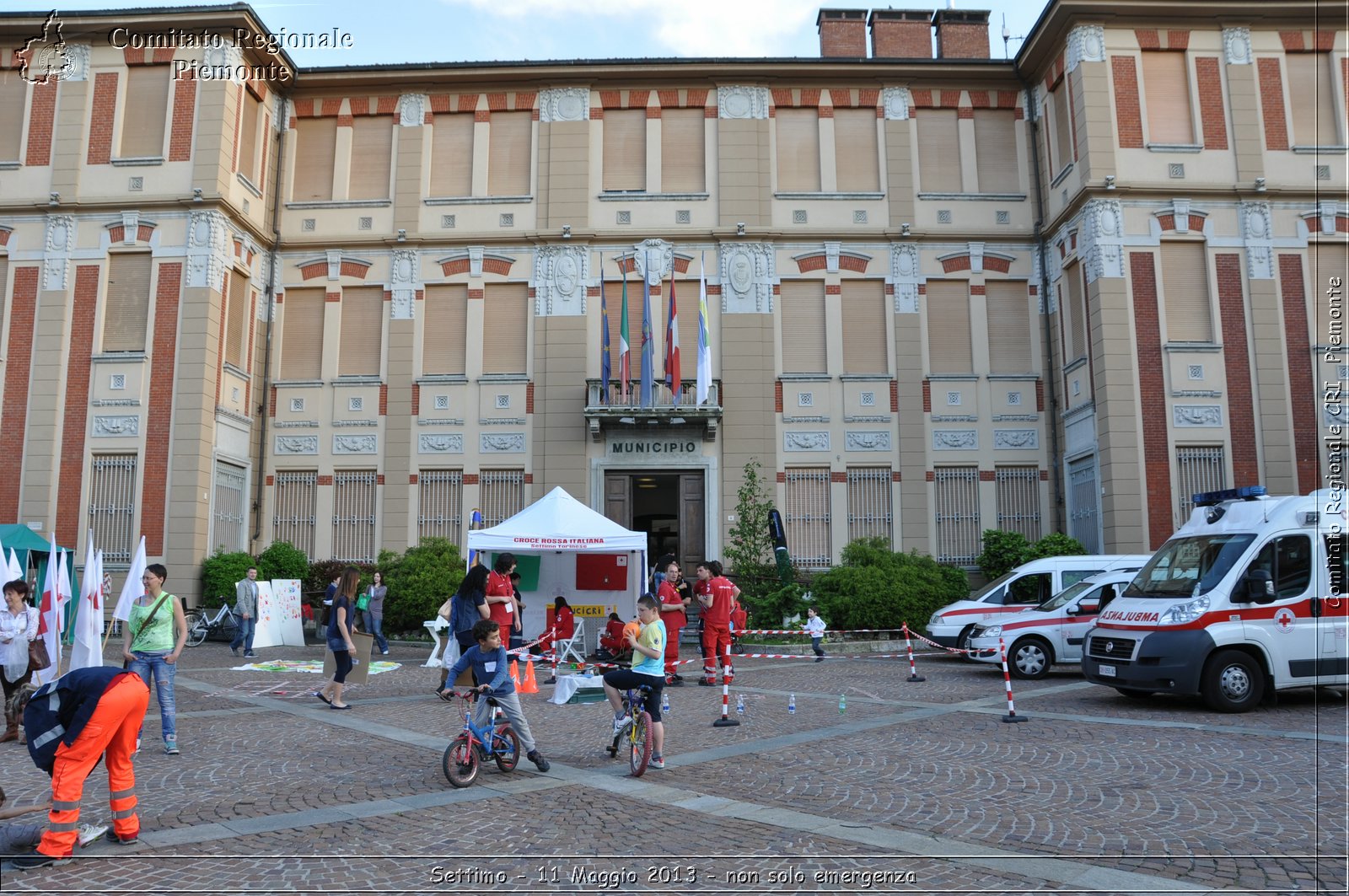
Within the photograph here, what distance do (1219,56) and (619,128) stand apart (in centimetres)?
1468

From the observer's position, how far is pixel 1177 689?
1144cm

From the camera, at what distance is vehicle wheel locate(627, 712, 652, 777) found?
814cm

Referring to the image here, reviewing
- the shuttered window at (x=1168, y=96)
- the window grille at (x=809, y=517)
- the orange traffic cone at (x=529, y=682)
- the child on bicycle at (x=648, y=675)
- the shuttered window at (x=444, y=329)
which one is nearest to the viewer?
the child on bicycle at (x=648, y=675)

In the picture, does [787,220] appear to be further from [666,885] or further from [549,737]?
[666,885]

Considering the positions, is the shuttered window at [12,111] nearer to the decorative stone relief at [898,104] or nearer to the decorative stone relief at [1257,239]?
the decorative stone relief at [898,104]

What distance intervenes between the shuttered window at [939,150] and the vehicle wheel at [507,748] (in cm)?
2107

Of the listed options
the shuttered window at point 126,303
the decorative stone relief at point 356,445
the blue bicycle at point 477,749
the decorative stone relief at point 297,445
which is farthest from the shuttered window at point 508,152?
the blue bicycle at point 477,749

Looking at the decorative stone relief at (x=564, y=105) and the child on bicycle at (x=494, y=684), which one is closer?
the child on bicycle at (x=494, y=684)

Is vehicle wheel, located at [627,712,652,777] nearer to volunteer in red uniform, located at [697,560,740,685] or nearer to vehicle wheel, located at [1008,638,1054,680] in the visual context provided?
volunteer in red uniform, located at [697,560,740,685]

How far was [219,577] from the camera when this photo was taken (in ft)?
73.2

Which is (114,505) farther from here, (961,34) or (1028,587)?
(961,34)

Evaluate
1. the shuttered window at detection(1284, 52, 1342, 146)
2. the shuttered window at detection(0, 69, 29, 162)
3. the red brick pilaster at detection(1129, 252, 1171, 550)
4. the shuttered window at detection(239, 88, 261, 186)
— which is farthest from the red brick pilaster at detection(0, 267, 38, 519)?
the shuttered window at detection(1284, 52, 1342, 146)

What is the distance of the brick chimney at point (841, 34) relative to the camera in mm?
27219

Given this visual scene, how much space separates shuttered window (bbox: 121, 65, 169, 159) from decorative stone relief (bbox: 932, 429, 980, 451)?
20676mm
